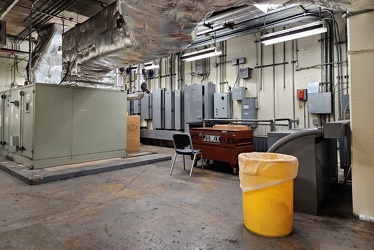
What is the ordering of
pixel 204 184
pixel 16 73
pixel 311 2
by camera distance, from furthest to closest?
1. pixel 16 73
2. pixel 204 184
3. pixel 311 2

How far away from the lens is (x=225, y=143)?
4176 millimetres

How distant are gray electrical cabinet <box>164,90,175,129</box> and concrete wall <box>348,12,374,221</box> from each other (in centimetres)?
568

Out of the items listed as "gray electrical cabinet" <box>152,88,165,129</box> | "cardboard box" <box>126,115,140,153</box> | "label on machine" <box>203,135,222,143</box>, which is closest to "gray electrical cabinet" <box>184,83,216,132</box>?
"gray electrical cabinet" <box>152,88,165,129</box>

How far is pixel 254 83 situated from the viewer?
630 cm

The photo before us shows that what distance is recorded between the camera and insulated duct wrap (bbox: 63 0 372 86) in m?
2.19

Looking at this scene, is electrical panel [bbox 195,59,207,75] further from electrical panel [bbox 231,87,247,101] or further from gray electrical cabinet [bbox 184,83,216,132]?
electrical panel [bbox 231,87,247,101]

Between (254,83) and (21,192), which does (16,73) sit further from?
(254,83)

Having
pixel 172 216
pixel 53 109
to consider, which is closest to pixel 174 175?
Answer: pixel 172 216

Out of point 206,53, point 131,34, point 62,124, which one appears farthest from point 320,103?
point 62,124

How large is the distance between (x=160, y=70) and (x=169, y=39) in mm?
6019

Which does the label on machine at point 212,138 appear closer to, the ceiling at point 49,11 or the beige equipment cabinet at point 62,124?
the beige equipment cabinet at point 62,124

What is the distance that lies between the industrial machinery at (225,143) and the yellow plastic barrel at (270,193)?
2.07 meters

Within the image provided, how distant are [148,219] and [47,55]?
4.93m

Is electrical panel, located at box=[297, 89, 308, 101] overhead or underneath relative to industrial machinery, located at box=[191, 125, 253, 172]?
overhead
